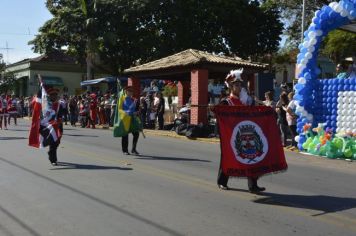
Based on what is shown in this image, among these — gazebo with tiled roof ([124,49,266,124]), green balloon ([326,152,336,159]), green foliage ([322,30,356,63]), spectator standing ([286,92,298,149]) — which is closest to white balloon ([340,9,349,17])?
spectator standing ([286,92,298,149])

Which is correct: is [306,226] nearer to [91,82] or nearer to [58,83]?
[91,82]

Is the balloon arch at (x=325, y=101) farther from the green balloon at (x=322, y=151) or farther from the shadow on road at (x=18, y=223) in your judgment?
the shadow on road at (x=18, y=223)

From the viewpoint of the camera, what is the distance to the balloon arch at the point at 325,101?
14.2 metres

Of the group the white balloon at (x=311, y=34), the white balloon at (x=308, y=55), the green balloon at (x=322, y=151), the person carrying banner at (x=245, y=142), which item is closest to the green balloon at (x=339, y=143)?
the green balloon at (x=322, y=151)

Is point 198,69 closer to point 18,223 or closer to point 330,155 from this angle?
point 330,155

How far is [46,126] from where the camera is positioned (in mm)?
11867

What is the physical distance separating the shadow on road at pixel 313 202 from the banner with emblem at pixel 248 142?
433mm

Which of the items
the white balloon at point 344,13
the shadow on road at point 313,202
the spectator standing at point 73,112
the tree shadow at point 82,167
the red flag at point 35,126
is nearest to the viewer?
the shadow on road at point 313,202

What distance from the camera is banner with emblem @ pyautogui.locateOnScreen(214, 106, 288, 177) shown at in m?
8.09

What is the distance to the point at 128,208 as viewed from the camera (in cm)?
733

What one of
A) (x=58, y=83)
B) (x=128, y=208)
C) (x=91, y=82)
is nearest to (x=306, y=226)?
(x=128, y=208)

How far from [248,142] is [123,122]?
6.09 m

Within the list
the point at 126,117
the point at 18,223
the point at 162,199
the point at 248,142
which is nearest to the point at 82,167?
the point at 126,117

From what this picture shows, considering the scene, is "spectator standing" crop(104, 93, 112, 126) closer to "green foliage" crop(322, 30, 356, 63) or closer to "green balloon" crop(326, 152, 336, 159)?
"green foliage" crop(322, 30, 356, 63)
